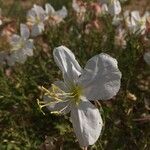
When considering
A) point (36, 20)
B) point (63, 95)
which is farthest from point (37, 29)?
point (63, 95)

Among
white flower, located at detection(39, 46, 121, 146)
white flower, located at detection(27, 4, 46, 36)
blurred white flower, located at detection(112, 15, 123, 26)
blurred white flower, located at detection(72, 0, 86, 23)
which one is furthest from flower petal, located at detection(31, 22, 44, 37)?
white flower, located at detection(39, 46, 121, 146)

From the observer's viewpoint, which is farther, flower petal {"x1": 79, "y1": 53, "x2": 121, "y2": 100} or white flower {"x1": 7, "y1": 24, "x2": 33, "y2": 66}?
white flower {"x1": 7, "y1": 24, "x2": 33, "y2": 66}

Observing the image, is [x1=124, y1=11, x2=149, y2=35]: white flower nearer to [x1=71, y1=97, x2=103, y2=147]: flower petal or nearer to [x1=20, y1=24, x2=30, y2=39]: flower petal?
[x1=20, y1=24, x2=30, y2=39]: flower petal

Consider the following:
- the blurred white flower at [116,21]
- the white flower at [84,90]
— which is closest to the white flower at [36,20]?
the blurred white flower at [116,21]

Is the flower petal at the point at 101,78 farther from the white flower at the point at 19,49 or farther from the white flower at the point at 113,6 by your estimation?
the white flower at the point at 19,49

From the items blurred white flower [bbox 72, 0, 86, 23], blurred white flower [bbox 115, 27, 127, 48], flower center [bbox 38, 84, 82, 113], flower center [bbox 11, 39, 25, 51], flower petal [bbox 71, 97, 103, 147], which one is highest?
flower center [bbox 38, 84, 82, 113]

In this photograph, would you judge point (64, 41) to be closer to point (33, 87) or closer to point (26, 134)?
point (33, 87)

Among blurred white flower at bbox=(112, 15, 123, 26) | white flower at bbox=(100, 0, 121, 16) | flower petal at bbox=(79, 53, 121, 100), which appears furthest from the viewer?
blurred white flower at bbox=(112, 15, 123, 26)

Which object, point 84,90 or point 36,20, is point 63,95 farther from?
point 36,20
